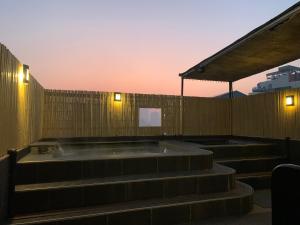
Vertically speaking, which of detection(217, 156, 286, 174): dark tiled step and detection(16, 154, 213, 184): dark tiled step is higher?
detection(16, 154, 213, 184): dark tiled step

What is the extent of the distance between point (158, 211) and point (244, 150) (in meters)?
4.05

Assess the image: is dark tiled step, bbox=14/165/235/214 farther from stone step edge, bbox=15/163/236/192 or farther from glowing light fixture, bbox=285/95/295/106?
glowing light fixture, bbox=285/95/295/106

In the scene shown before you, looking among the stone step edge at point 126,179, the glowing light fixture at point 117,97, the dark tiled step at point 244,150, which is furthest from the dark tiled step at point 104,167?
the glowing light fixture at point 117,97

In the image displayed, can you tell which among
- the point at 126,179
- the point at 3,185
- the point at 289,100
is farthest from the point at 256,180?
the point at 3,185

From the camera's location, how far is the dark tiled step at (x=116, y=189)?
3.34m

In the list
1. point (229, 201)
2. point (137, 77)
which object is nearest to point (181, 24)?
point (137, 77)

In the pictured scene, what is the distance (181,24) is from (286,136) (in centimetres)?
545

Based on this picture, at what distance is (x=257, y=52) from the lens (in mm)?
6828

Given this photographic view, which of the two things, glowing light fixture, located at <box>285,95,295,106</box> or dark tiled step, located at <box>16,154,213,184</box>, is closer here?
dark tiled step, located at <box>16,154,213,184</box>

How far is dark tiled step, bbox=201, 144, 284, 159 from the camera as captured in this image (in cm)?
642

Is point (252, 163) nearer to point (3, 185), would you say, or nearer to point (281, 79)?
point (3, 185)

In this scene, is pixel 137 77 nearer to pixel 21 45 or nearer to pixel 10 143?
pixel 21 45

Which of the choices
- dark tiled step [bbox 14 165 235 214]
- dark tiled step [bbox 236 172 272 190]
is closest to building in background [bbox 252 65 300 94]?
dark tiled step [bbox 236 172 272 190]

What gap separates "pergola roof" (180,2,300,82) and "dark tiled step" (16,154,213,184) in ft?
9.91
